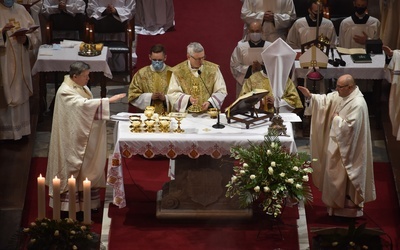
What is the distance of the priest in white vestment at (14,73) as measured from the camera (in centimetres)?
1381

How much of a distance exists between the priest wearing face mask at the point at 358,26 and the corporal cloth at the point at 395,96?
85.6 inches

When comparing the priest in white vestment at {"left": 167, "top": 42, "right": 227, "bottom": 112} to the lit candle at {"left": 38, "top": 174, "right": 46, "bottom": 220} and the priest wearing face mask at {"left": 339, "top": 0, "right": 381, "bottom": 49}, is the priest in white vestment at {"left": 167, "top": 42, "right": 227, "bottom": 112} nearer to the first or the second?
the lit candle at {"left": 38, "top": 174, "right": 46, "bottom": 220}

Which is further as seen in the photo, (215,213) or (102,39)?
(102,39)

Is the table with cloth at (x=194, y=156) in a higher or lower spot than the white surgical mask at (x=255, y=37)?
lower

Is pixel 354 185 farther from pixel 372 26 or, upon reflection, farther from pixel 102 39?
pixel 102 39

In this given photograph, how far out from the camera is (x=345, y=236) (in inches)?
436

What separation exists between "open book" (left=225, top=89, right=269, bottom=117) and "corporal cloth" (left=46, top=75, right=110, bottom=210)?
1.29 meters

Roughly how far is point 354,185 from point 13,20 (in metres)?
4.44

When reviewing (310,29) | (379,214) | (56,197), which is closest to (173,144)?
(56,197)

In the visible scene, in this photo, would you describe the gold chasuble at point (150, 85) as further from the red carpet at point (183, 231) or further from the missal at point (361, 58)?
the missal at point (361, 58)

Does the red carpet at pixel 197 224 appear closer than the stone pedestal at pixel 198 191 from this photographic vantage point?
Yes

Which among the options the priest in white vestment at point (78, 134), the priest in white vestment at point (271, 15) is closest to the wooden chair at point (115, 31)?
the priest in white vestment at point (271, 15)

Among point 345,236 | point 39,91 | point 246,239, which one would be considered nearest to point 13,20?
point 39,91

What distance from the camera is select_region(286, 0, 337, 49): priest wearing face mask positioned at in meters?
15.6
